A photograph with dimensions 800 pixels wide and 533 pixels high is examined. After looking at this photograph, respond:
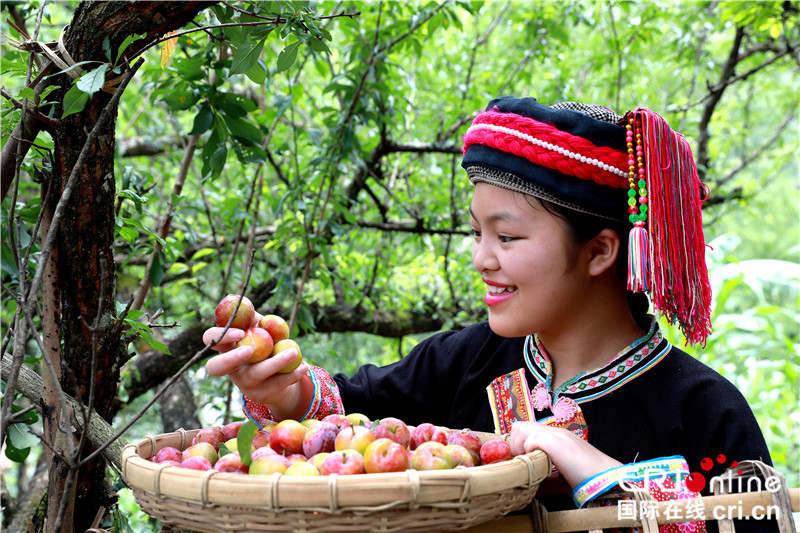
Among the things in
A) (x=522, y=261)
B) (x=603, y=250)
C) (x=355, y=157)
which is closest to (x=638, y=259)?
(x=603, y=250)

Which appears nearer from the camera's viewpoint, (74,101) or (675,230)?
(74,101)

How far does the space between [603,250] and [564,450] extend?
0.49m

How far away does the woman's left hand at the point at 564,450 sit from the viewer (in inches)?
45.7

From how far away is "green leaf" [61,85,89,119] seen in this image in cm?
114

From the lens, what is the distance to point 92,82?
1.08 meters

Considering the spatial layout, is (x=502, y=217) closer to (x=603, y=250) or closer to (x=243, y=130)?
(x=603, y=250)

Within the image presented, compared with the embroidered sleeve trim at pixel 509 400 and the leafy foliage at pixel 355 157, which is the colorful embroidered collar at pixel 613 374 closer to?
the embroidered sleeve trim at pixel 509 400

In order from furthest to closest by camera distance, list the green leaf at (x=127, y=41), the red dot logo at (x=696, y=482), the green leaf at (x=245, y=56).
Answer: the green leaf at (x=245, y=56), the red dot logo at (x=696, y=482), the green leaf at (x=127, y=41)

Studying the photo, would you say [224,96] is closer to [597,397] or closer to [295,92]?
[295,92]

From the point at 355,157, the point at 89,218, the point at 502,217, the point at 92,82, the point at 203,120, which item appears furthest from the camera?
the point at 355,157

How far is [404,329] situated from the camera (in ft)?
11.8

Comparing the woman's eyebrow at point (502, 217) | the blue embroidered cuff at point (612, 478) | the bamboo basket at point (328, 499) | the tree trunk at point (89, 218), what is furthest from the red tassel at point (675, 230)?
the tree trunk at point (89, 218)

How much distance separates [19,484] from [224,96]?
2.47 meters

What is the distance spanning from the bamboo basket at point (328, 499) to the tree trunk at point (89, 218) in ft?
1.16
